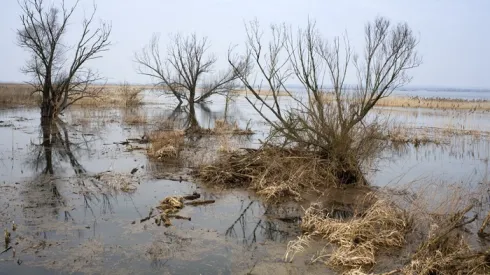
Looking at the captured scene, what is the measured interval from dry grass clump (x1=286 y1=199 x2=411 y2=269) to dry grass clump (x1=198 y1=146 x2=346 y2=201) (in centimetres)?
207

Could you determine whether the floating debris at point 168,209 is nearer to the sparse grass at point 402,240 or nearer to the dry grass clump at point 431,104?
the sparse grass at point 402,240

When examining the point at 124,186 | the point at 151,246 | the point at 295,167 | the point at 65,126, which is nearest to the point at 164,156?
the point at 124,186

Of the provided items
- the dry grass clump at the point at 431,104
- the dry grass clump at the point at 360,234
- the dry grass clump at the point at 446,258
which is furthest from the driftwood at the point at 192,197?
the dry grass clump at the point at 431,104

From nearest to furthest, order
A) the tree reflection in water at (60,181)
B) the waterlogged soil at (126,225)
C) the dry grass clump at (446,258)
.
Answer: the dry grass clump at (446,258) → the waterlogged soil at (126,225) → the tree reflection in water at (60,181)

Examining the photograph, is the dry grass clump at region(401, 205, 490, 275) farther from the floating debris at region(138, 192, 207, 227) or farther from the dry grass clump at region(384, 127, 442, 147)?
the dry grass clump at region(384, 127, 442, 147)

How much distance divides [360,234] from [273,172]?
389 centimetres

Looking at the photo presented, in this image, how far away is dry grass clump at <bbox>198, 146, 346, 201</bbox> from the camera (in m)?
9.49

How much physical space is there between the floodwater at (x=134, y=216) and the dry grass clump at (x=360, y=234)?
0.29m

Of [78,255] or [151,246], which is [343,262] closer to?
[151,246]

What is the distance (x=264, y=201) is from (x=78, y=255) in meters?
4.27

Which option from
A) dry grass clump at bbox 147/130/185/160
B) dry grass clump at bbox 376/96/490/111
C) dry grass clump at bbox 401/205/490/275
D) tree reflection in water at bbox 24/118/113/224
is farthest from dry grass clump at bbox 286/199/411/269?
dry grass clump at bbox 376/96/490/111

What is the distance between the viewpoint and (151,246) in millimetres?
5984

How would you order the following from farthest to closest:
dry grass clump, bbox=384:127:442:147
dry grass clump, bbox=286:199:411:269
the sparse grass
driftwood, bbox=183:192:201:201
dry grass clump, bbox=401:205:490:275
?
dry grass clump, bbox=384:127:442:147, driftwood, bbox=183:192:201:201, dry grass clump, bbox=286:199:411:269, the sparse grass, dry grass clump, bbox=401:205:490:275

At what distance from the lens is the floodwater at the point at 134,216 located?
5.46m
